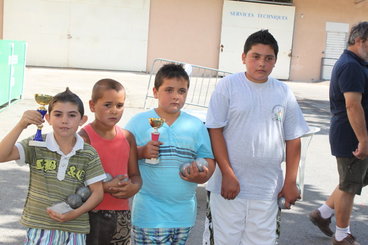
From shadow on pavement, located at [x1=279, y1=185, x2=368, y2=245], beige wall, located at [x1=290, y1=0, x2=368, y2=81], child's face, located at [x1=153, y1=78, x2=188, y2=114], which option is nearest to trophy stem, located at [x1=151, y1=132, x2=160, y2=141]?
child's face, located at [x1=153, y1=78, x2=188, y2=114]

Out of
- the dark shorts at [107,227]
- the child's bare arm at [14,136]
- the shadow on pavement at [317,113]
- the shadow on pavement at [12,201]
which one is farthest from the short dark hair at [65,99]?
the shadow on pavement at [317,113]

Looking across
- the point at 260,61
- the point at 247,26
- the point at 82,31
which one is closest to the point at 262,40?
the point at 260,61

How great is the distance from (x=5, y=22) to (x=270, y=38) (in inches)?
868

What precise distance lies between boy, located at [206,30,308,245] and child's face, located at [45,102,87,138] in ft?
3.04

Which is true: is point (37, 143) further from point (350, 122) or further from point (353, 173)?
point (353, 173)

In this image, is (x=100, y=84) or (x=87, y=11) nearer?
(x=100, y=84)

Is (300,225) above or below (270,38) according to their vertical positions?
below

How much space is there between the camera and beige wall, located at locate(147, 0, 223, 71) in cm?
2480

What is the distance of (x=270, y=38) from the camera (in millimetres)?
3311

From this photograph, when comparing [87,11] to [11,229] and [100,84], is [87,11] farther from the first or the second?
[100,84]

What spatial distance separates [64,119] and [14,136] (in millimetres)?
278

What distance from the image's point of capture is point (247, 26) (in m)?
25.7

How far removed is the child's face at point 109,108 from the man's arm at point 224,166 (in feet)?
2.21

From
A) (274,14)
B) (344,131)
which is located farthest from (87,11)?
(344,131)
